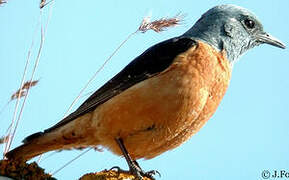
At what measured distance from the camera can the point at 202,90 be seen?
5.29 metres

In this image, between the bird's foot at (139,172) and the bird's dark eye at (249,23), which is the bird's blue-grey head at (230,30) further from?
the bird's foot at (139,172)

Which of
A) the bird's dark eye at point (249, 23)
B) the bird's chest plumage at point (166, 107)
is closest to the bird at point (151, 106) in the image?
the bird's chest plumage at point (166, 107)

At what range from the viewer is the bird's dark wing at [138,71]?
217 inches

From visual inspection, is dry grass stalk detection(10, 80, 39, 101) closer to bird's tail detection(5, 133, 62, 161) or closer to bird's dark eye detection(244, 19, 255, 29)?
bird's tail detection(5, 133, 62, 161)

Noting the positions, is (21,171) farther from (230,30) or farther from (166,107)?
(230,30)

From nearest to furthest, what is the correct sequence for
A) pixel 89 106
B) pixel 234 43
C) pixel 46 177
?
pixel 46 177, pixel 89 106, pixel 234 43

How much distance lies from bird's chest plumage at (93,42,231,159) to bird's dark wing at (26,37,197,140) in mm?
114

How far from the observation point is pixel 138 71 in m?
5.68

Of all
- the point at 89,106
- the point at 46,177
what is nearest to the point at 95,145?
the point at 89,106

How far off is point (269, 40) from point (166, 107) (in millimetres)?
2233

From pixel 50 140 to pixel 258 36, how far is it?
284 centimetres

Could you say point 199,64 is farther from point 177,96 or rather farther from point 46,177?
point 46,177

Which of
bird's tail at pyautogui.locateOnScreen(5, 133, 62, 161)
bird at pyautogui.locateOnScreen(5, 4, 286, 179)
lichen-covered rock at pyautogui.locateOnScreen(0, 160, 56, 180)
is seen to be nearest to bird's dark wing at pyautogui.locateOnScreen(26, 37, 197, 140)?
bird at pyautogui.locateOnScreen(5, 4, 286, 179)

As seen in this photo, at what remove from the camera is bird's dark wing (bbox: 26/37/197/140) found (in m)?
5.50
